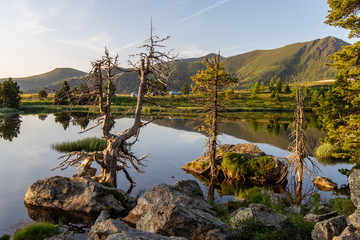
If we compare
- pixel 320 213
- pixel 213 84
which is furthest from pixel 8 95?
pixel 320 213

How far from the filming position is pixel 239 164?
2069 centimetres

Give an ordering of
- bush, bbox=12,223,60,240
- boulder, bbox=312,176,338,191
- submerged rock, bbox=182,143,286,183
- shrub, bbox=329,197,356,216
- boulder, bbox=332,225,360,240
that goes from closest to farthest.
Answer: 1. boulder, bbox=332,225,360,240
2. bush, bbox=12,223,60,240
3. shrub, bbox=329,197,356,216
4. boulder, bbox=312,176,338,191
5. submerged rock, bbox=182,143,286,183

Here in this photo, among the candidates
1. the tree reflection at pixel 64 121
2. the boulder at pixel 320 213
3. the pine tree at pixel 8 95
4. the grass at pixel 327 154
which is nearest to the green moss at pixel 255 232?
the boulder at pixel 320 213

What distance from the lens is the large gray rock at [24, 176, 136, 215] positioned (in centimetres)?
1181

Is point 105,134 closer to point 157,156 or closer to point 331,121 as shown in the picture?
point 157,156

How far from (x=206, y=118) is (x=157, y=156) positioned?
9.36m

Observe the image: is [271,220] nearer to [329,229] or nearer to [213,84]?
[329,229]

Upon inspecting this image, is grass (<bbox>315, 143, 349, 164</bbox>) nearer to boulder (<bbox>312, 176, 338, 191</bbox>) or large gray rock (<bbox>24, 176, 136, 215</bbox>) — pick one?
boulder (<bbox>312, 176, 338, 191</bbox>)

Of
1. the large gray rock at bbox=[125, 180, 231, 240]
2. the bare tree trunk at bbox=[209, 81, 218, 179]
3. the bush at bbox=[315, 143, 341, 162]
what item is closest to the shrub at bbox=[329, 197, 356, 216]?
the large gray rock at bbox=[125, 180, 231, 240]

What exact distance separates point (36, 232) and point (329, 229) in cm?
1006

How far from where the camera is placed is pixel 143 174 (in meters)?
20.1

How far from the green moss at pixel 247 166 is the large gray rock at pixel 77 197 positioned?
33.0 feet

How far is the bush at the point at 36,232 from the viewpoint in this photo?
8.90m

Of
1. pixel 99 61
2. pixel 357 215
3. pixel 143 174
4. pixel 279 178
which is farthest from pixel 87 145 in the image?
pixel 357 215
